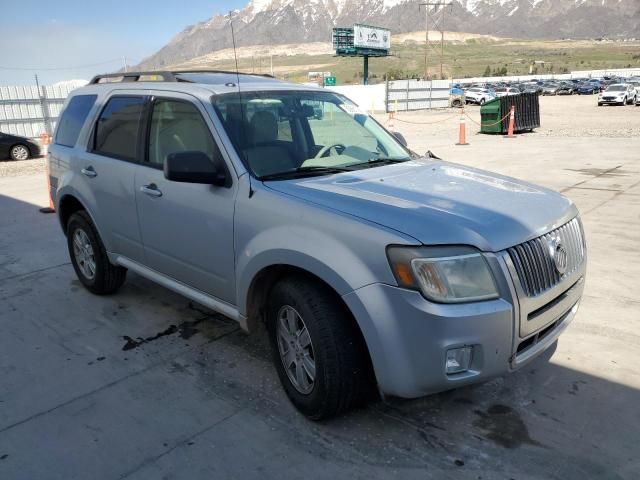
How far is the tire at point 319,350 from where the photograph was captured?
2.80 m

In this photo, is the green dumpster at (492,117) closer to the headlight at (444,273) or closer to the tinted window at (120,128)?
the tinted window at (120,128)

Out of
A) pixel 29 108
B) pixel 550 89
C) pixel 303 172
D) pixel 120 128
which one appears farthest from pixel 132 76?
pixel 550 89

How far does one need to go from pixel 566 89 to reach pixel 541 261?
64.7 m

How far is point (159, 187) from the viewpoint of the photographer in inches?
152

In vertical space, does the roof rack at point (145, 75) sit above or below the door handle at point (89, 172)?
above

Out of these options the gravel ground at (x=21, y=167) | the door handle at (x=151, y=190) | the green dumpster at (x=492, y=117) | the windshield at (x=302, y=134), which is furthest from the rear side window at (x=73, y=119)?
the green dumpster at (x=492, y=117)

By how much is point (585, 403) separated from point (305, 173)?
213cm

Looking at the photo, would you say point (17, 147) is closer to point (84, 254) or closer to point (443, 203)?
point (84, 254)

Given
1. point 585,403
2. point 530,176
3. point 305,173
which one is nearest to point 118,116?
point 305,173

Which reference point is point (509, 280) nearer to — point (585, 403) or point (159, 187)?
point (585, 403)

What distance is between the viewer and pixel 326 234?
280 cm

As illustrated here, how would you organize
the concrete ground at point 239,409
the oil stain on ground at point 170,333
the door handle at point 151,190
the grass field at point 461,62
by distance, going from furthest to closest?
1. the grass field at point 461,62
2. the oil stain on ground at point 170,333
3. the door handle at point 151,190
4. the concrete ground at point 239,409

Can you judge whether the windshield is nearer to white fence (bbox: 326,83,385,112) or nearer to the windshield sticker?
the windshield sticker

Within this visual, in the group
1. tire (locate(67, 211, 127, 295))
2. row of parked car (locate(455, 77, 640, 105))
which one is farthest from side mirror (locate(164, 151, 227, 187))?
row of parked car (locate(455, 77, 640, 105))
